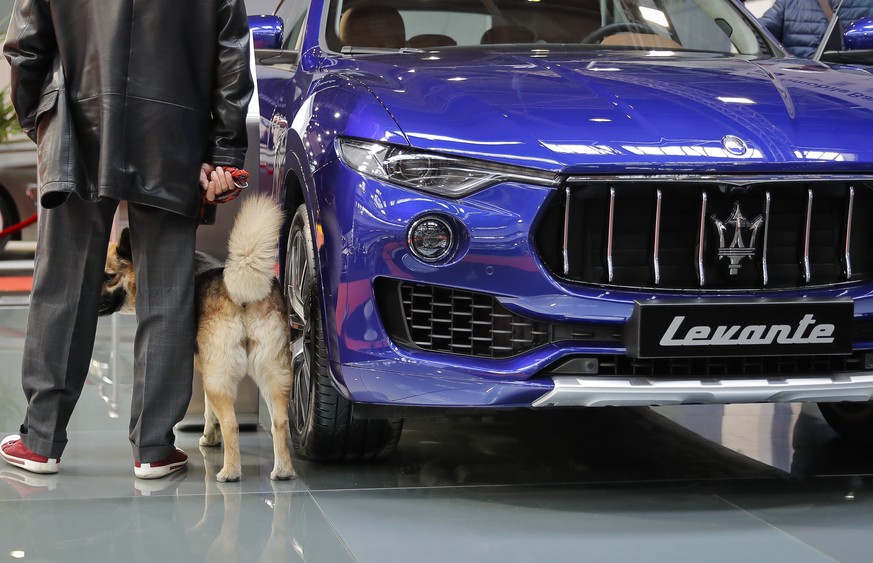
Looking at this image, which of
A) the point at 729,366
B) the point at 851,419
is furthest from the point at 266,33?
the point at 851,419

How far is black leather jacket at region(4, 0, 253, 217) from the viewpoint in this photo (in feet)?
10.5

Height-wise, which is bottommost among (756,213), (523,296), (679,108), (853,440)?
(853,440)

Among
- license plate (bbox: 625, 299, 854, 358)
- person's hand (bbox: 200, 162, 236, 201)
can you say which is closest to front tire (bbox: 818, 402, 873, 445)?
license plate (bbox: 625, 299, 854, 358)

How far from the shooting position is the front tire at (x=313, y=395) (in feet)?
10.7

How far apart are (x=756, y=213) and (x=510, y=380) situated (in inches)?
28.1

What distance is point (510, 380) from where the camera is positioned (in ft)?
9.43

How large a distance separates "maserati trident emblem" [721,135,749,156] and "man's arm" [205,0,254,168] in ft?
4.28

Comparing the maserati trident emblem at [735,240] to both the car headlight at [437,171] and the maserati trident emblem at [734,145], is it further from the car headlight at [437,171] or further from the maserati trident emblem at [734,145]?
the car headlight at [437,171]

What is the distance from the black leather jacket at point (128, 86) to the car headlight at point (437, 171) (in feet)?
2.00

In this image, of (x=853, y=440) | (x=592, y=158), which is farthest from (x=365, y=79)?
(x=853, y=440)

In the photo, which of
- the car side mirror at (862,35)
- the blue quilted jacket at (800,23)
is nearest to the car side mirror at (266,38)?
the car side mirror at (862,35)

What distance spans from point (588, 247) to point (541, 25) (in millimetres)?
1421

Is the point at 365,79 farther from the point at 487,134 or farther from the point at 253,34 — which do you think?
the point at 253,34

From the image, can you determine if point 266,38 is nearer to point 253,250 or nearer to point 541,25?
point 541,25
